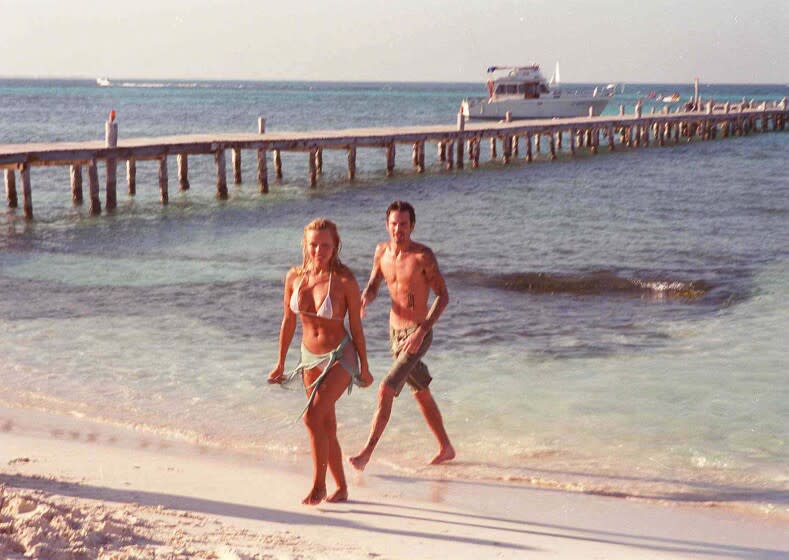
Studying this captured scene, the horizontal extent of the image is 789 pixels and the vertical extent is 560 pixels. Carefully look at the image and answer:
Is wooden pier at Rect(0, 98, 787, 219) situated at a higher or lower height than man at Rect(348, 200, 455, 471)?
lower

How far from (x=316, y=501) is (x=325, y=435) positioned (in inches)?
15.6

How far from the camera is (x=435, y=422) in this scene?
21.9 feet

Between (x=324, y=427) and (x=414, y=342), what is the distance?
81 centimetres

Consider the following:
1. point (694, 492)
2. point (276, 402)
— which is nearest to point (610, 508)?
point (694, 492)

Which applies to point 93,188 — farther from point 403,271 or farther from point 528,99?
point 528,99

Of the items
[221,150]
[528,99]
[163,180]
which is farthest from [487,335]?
[528,99]

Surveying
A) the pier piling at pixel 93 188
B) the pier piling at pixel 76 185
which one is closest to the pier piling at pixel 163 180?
the pier piling at pixel 76 185

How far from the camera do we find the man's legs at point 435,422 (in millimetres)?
6527

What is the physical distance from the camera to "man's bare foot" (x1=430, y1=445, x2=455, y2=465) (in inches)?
270

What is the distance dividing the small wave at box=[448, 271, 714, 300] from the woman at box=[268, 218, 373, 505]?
9050 mm

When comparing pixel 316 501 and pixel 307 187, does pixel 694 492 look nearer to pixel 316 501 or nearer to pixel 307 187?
pixel 316 501

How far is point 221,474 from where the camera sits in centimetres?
644

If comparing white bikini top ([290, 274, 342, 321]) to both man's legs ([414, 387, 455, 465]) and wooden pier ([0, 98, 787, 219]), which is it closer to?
man's legs ([414, 387, 455, 465])

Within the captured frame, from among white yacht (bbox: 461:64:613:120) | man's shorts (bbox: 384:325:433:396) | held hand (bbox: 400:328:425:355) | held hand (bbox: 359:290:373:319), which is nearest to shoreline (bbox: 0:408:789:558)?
man's shorts (bbox: 384:325:433:396)
